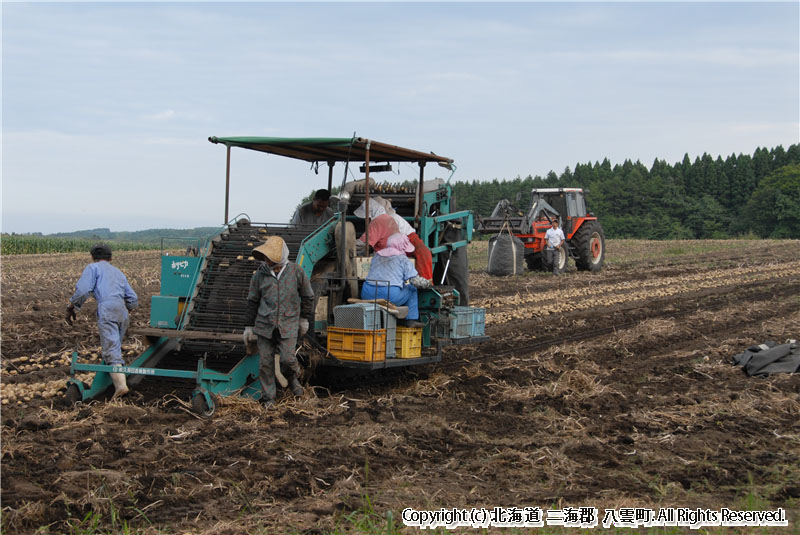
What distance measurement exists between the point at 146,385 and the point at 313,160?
3.64 meters

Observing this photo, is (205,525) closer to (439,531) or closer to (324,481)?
(324,481)

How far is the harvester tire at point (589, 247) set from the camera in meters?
23.5

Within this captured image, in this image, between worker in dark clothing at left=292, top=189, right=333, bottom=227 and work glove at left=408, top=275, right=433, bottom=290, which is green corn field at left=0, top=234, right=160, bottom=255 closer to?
worker in dark clothing at left=292, top=189, right=333, bottom=227

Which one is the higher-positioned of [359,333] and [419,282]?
[419,282]

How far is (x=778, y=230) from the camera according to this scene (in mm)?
63062

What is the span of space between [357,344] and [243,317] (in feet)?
4.27

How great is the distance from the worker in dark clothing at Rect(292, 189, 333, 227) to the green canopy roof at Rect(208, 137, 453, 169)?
522mm

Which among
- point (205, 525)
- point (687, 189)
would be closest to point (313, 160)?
point (205, 525)

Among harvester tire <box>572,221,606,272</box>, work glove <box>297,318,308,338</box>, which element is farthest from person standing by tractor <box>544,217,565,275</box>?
work glove <box>297,318,308,338</box>

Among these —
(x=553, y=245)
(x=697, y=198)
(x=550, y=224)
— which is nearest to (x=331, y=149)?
(x=553, y=245)

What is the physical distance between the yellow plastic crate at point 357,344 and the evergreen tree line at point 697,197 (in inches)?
2315

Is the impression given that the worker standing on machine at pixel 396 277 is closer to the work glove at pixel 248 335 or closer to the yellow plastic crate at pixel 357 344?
the yellow plastic crate at pixel 357 344

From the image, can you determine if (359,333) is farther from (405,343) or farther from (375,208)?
(375,208)

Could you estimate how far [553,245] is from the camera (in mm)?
22109
